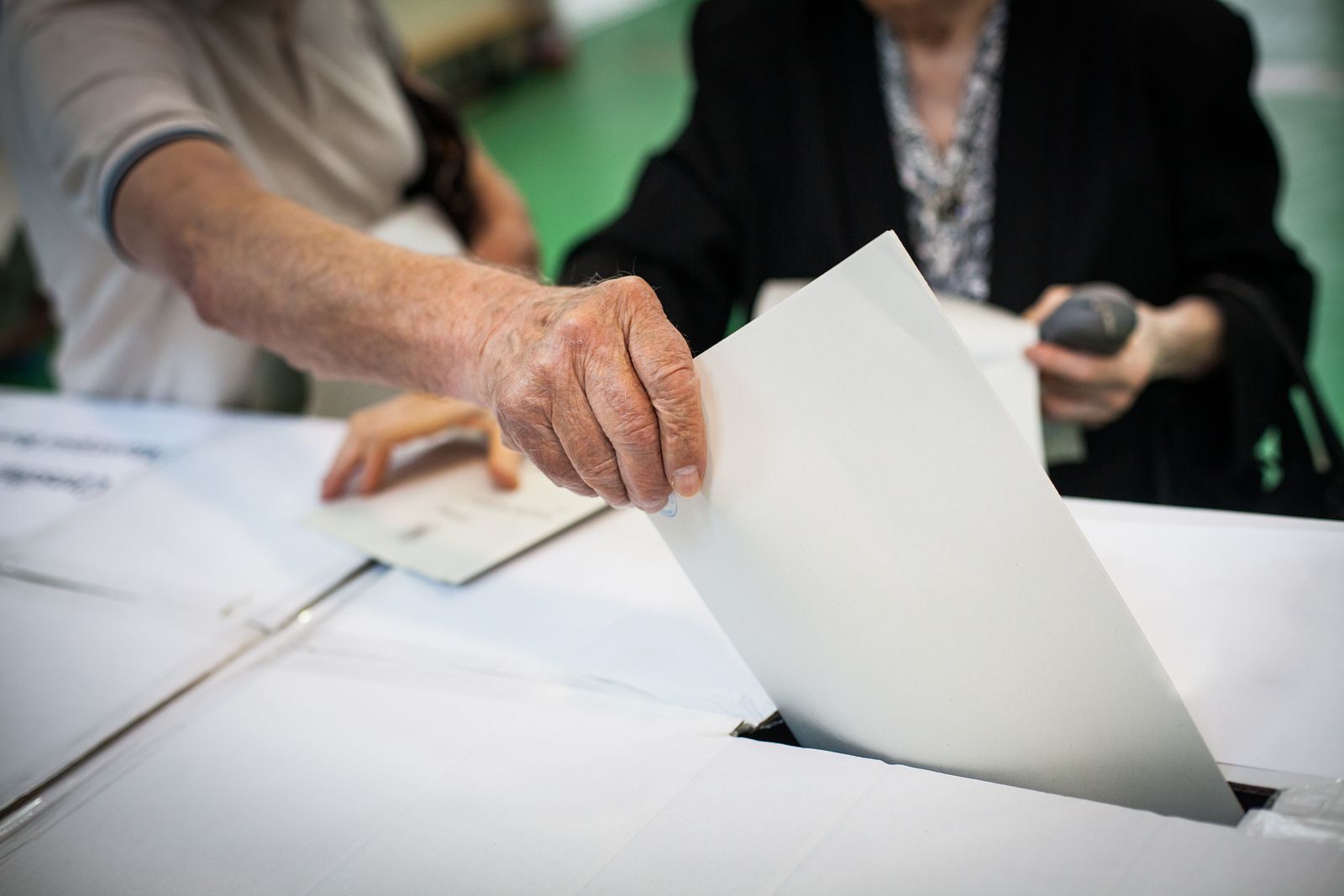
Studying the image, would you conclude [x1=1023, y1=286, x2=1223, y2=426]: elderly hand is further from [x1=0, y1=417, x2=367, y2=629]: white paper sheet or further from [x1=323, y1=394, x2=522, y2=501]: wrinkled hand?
[x1=0, y1=417, x2=367, y2=629]: white paper sheet

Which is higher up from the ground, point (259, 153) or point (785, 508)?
point (259, 153)

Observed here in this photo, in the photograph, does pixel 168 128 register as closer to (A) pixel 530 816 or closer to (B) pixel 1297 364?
(A) pixel 530 816

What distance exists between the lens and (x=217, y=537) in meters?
1.00

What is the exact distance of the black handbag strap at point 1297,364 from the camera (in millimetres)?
985

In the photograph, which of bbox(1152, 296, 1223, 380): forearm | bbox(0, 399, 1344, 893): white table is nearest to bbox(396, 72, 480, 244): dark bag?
bbox(0, 399, 1344, 893): white table

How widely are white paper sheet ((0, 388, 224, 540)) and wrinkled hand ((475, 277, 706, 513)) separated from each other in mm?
720

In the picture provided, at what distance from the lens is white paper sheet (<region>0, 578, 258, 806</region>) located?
2.46 feet

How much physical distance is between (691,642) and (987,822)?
263 millimetres

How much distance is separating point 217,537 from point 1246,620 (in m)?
0.90

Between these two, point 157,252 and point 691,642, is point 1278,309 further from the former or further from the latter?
point 157,252

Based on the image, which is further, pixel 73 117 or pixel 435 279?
pixel 73 117

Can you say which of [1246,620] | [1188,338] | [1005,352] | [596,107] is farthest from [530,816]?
[596,107]

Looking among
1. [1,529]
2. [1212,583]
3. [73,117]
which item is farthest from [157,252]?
[1212,583]

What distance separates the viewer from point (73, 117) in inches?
39.8
